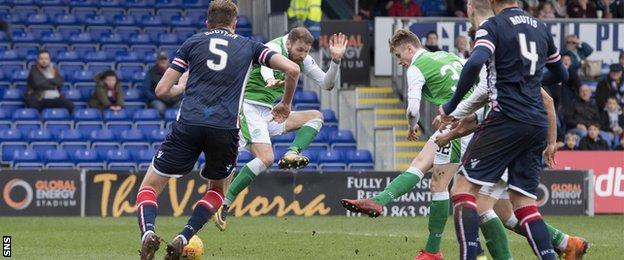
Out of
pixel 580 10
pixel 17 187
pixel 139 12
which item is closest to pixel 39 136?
pixel 17 187

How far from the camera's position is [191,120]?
11234mm

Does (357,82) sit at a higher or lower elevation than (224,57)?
lower

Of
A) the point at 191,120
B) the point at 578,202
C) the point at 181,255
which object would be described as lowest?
the point at 578,202

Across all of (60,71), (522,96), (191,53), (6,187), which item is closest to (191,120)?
(191,53)

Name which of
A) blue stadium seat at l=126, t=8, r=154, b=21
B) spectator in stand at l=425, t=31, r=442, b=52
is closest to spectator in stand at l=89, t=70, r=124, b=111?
blue stadium seat at l=126, t=8, r=154, b=21

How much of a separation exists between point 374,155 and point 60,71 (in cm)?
590

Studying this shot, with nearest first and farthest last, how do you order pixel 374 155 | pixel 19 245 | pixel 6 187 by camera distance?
pixel 19 245 < pixel 6 187 < pixel 374 155

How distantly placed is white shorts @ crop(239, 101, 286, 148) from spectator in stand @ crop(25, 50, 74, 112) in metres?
9.89

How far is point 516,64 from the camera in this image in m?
10.1

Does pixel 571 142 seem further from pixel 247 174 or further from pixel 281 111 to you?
pixel 281 111

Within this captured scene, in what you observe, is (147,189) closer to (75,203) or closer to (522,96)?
(522,96)

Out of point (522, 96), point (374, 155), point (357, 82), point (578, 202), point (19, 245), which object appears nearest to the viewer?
point (522, 96)

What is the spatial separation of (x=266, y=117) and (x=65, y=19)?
13126mm

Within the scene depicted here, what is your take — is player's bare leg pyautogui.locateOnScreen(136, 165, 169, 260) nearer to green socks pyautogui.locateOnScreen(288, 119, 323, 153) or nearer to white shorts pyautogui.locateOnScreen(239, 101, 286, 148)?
white shorts pyautogui.locateOnScreen(239, 101, 286, 148)
